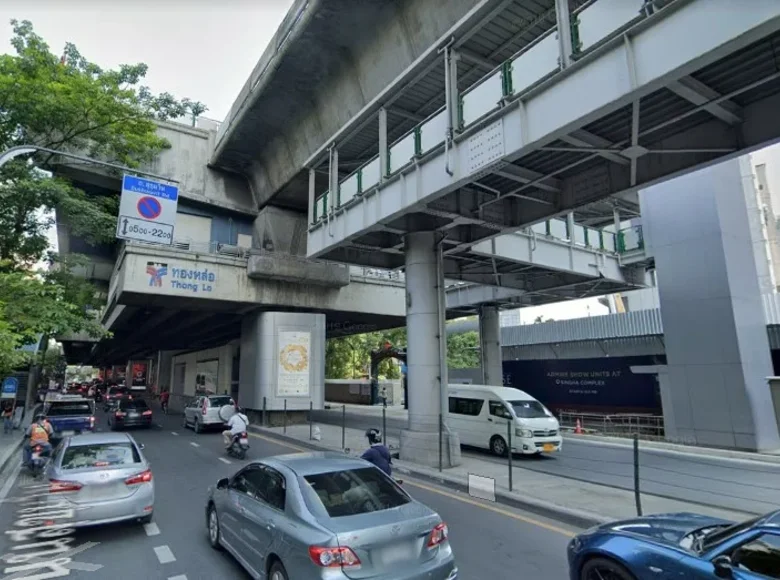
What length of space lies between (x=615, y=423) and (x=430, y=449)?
18861 millimetres

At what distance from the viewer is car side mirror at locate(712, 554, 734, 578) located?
3479 mm

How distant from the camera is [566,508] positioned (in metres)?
8.05

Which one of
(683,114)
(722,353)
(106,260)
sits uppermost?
(106,260)

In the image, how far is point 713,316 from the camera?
56.3 feet

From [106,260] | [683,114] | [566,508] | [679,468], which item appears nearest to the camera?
[566,508]

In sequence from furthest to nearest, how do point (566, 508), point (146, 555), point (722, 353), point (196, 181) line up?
point (196, 181) → point (722, 353) → point (566, 508) → point (146, 555)

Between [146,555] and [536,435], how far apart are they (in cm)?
1084

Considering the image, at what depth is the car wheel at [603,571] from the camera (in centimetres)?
423

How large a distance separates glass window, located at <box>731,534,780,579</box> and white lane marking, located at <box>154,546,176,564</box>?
6247mm

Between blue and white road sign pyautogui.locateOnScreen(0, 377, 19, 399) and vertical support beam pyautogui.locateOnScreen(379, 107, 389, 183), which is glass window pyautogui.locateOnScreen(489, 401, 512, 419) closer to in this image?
vertical support beam pyautogui.locateOnScreen(379, 107, 389, 183)

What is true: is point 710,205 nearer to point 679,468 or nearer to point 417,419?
point 679,468

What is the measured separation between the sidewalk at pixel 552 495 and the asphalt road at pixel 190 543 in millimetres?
328


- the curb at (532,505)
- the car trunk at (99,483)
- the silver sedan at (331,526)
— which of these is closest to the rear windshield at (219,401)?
the curb at (532,505)

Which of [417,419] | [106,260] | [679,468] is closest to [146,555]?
[417,419]
